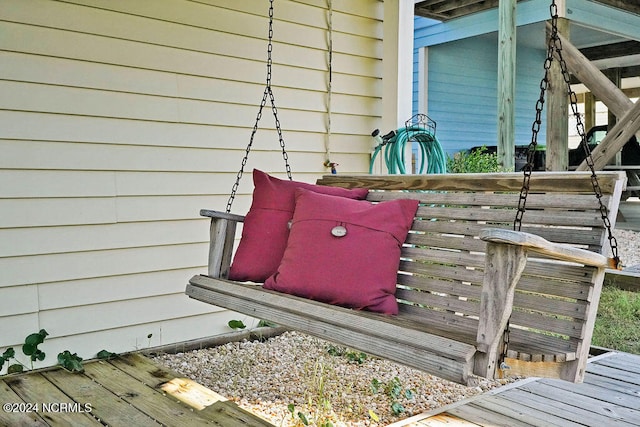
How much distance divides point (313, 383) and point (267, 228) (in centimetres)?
77

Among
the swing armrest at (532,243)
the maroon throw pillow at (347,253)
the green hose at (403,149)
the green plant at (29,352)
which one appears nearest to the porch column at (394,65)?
the green hose at (403,149)

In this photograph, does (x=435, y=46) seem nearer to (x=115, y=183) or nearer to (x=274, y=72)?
(x=274, y=72)

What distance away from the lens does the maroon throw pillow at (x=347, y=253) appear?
2398 mm

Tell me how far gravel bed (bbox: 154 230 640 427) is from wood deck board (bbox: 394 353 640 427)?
0.71 ft

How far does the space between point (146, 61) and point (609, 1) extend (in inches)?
257

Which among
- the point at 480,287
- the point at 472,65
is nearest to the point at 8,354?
the point at 480,287

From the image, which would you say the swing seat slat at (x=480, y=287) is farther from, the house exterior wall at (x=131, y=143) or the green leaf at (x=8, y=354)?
the green leaf at (x=8, y=354)

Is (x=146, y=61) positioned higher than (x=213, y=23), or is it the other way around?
(x=213, y=23)

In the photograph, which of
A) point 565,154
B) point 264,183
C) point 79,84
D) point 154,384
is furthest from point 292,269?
point 565,154

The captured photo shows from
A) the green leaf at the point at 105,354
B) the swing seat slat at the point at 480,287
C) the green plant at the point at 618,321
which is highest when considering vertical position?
the swing seat slat at the point at 480,287

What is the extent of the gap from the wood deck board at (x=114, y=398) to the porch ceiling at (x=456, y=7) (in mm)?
6399

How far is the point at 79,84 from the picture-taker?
10.5 ft

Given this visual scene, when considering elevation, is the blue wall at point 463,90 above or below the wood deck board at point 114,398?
above

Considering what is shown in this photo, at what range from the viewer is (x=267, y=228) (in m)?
2.86
